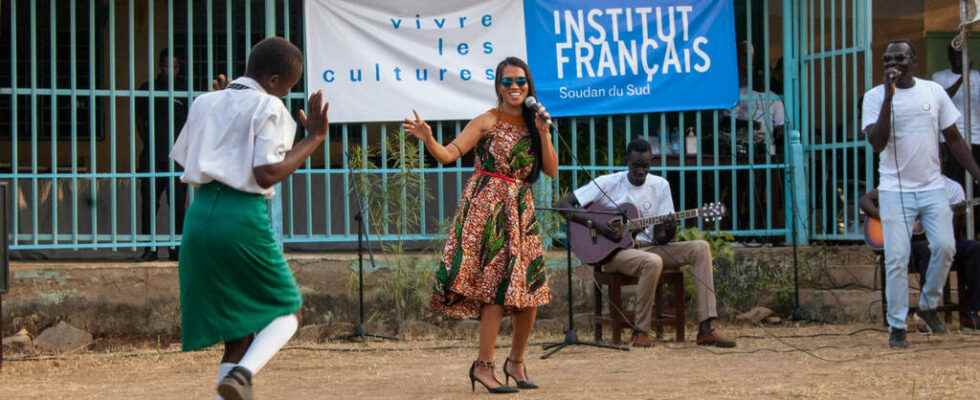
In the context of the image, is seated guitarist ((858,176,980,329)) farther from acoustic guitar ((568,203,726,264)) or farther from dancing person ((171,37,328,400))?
dancing person ((171,37,328,400))

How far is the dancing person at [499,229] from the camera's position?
7094 mm

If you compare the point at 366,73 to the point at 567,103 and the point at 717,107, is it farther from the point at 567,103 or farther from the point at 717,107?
the point at 717,107

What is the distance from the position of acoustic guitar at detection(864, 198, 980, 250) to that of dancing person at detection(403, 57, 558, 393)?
10.4 feet

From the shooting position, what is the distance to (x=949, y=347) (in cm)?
868

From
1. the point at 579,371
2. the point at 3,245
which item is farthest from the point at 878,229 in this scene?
the point at 3,245

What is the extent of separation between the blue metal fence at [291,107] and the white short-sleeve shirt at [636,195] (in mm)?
1175

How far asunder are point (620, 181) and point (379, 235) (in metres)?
1.92

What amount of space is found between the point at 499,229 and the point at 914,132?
2.99 metres

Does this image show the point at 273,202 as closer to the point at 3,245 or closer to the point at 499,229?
the point at 3,245

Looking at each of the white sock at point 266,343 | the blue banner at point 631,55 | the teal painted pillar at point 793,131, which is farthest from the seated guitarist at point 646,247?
the white sock at point 266,343

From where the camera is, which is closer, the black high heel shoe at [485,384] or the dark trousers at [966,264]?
the black high heel shoe at [485,384]

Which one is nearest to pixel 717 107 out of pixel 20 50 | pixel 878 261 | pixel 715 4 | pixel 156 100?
pixel 715 4

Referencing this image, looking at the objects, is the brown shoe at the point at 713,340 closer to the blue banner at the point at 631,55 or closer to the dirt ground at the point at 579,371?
the dirt ground at the point at 579,371

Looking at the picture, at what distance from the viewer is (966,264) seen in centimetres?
955
